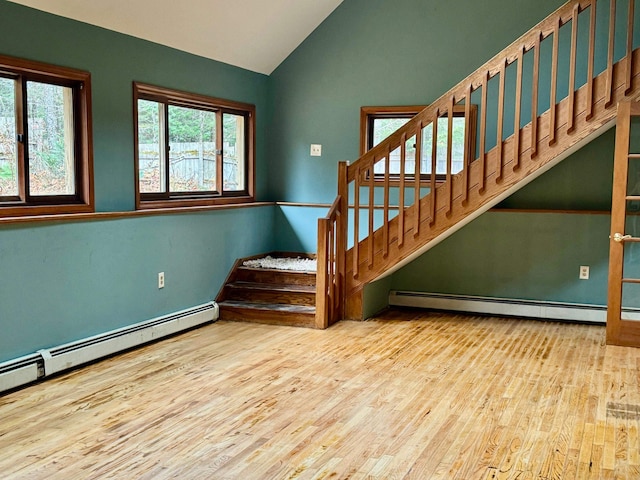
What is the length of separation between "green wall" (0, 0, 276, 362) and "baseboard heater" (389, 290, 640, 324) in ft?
5.82

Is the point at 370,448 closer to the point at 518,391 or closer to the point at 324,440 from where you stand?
the point at 324,440

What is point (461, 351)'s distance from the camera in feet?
17.0

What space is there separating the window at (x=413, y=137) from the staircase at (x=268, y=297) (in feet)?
4.82

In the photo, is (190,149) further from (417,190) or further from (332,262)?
(417,190)

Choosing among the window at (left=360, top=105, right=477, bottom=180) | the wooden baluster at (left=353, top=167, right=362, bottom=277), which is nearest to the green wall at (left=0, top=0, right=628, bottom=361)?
the window at (left=360, top=105, right=477, bottom=180)

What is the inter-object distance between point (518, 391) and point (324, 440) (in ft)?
4.74

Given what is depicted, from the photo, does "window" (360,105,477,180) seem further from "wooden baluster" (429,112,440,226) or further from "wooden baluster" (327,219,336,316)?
"wooden baluster" (327,219,336,316)

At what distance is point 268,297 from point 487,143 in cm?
252

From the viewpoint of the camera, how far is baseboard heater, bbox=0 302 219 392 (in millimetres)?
4145

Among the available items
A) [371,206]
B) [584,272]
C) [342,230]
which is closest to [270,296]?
[342,230]

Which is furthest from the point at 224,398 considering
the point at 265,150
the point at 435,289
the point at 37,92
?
the point at 265,150

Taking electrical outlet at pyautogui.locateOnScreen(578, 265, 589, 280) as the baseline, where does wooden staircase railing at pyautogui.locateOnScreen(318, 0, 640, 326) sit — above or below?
above

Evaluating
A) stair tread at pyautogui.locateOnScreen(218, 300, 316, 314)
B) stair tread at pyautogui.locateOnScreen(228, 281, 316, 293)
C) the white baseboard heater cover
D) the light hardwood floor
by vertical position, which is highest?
stair tread at pyautogui.locateOnScreen(228, 281, 316, 293)

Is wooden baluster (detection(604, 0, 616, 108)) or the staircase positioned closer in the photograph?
wooden baluster (detection(604, 0, 616, 108))
